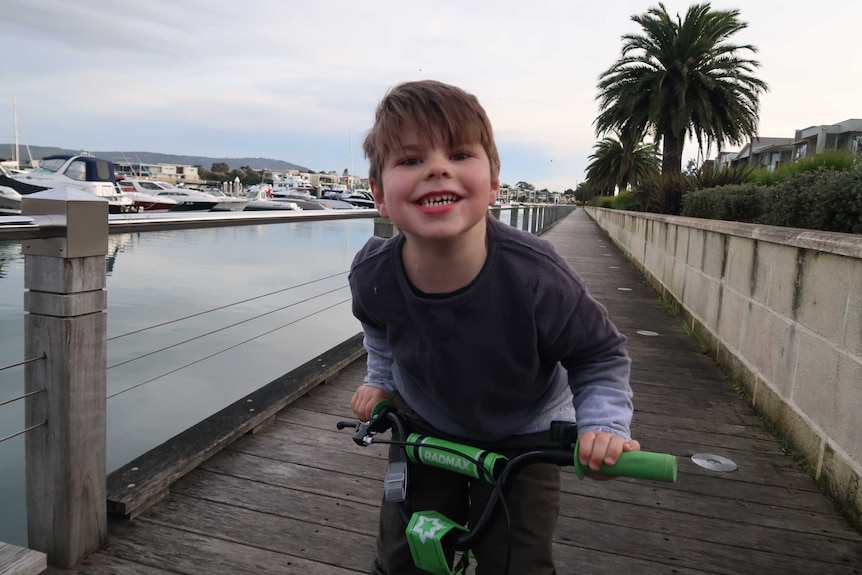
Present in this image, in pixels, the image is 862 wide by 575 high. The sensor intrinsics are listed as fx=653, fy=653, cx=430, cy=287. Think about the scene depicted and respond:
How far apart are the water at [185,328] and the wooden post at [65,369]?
0.53ft

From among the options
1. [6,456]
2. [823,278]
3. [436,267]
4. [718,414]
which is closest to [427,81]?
[436,267]

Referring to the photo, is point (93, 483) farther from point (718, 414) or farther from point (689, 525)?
point (718, 414)

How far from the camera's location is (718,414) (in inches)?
155

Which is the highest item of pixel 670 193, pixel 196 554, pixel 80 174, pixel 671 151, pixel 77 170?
pixel 671 151

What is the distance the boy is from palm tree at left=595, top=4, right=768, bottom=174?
22.9 metres

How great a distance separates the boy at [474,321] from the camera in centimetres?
130

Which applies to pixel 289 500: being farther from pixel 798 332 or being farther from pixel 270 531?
pixel 798 332

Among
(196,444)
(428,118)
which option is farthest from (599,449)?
(196,444)

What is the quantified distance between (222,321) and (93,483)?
1098 centimetres

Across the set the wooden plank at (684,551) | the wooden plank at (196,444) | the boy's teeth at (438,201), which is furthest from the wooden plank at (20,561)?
the wooden plank at (684,551)

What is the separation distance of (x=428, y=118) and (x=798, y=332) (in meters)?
2.84

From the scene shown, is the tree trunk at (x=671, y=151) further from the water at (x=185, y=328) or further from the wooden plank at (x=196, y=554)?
the wooden plank at (x=196, y=554)

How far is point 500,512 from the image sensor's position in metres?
1.36

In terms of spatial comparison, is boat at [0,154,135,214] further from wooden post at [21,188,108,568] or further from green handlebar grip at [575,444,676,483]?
green handlebar grip at [575,444,676,483]
